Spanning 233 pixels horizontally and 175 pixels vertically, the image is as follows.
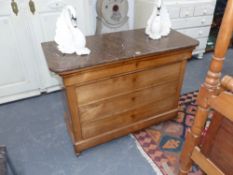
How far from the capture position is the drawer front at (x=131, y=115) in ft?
4.99

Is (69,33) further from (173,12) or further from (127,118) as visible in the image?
(173,12)

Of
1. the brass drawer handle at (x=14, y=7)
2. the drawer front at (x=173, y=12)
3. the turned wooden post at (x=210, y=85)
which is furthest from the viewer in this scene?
the drawer front at (x=173, y=12)

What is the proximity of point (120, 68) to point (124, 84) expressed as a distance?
0.47 ft

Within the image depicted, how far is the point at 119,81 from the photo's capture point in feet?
4.71

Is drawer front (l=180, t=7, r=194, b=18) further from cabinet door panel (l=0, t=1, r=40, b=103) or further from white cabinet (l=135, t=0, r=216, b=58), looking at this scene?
cabinet door panel (l=0, t=1, r=40, b=103)

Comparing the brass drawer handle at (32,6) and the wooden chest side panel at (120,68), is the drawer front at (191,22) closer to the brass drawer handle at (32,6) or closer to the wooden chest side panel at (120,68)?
the wooden chest side panel at (120,68)

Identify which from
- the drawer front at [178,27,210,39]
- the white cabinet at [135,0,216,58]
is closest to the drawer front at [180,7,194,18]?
the white cabinet at [135,0,216,58]

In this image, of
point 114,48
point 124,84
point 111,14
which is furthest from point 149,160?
point 111,14

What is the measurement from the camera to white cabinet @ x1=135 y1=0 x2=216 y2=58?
240 centimetres

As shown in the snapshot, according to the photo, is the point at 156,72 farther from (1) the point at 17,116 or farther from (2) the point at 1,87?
(2) the point at 1,87

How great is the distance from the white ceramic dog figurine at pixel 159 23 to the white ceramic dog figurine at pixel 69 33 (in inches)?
22.0

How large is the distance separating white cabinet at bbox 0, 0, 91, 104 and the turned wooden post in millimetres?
1580

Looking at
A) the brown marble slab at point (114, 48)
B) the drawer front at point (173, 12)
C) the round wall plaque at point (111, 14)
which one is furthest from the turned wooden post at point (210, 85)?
the drawer front at point (173, 12)

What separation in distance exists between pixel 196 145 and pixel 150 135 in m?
0.79
